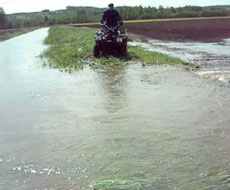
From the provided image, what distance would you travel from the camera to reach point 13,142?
641 cm

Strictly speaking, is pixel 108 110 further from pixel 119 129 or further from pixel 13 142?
pixel 13 142

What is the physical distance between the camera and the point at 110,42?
1688 centimetres

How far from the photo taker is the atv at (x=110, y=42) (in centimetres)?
1677

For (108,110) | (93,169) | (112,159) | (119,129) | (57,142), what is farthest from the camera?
(108,110)

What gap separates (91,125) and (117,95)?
2797mm

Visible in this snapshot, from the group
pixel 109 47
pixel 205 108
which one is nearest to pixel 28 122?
pixel 205 108

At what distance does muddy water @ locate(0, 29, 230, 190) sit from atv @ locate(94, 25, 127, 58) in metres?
5.32

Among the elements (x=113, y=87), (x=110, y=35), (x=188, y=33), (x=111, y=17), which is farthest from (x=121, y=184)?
(x=188, y=33)

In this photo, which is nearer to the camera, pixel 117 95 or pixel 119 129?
pixel 119 129

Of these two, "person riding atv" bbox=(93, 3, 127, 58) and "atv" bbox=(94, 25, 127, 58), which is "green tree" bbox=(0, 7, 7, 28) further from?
"person riding atv" bbox=(93, 3, 127, 58)

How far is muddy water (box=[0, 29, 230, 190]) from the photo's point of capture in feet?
15.8

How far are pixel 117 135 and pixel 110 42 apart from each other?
35.4 ft

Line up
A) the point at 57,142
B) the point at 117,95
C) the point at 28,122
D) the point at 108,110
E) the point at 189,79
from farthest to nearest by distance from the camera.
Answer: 1. the point at 189,79
2. the point at 117,95
3. the point at 108,110
4. the point at 28,122
5. the point at 57,142

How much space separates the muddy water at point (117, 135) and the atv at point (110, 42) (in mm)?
5316
